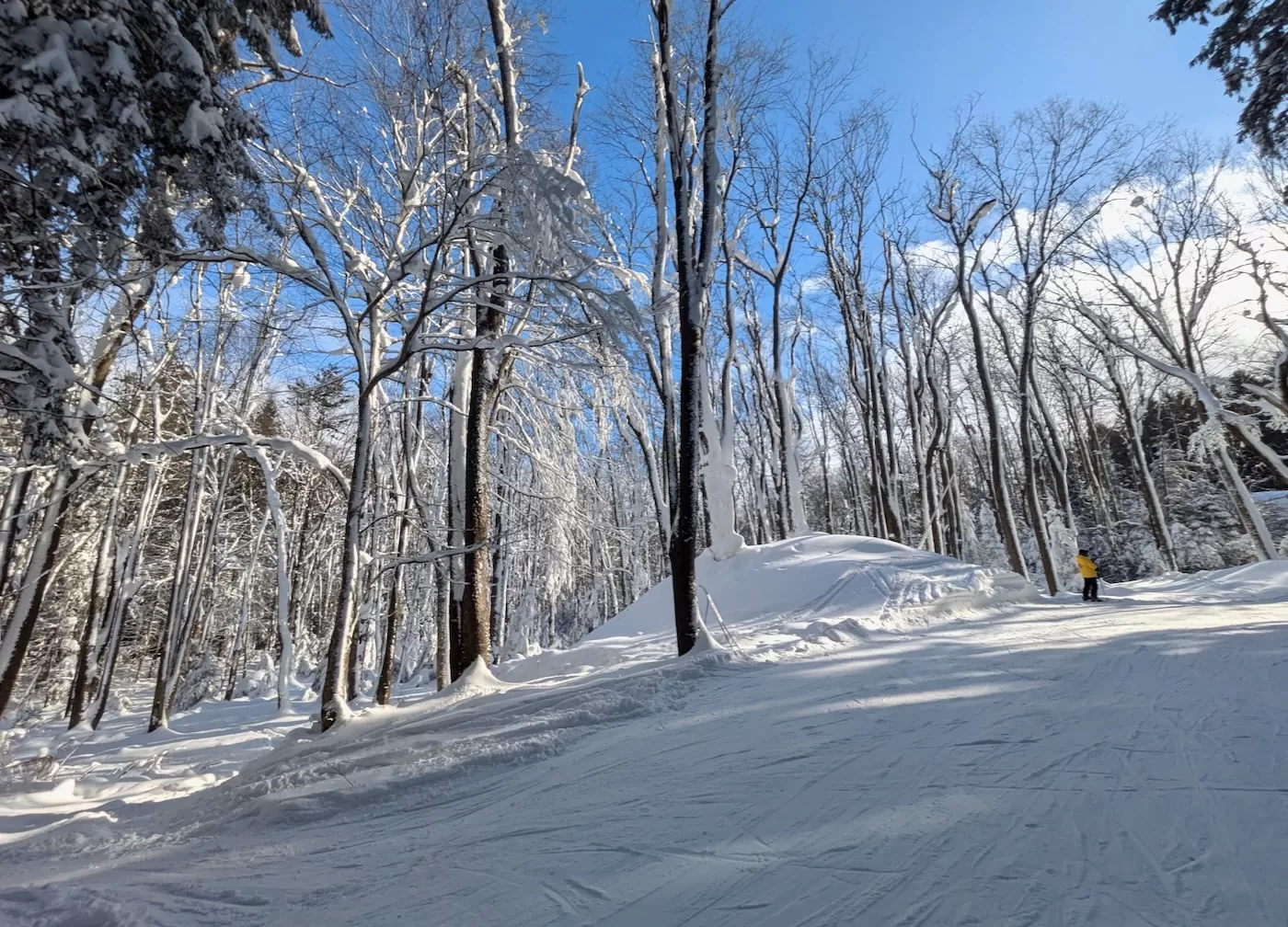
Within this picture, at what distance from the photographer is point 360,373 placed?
5.51 m

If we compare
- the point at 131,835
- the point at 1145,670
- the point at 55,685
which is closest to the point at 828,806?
the point at 1145,670

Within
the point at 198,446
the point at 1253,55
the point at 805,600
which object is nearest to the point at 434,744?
the point at 198,446

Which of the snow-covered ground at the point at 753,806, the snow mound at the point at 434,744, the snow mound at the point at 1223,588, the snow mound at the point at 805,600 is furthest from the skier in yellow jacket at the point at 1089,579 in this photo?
the snow mound at the point at 434,744

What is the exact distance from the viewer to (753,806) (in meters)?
2.75

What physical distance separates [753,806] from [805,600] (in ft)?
22.5

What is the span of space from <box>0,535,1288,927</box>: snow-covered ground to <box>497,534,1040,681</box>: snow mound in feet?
4.45

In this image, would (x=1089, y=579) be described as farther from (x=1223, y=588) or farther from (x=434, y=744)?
(x=434, y=744)

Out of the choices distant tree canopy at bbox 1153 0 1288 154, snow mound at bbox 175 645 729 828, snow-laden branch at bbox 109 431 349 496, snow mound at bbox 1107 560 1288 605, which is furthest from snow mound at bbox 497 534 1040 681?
distant tree canopy at bbox 1153 0 1288 154

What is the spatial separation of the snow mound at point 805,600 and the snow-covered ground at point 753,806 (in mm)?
1358

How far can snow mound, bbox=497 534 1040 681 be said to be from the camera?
25.1ft

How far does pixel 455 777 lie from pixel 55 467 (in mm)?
4254

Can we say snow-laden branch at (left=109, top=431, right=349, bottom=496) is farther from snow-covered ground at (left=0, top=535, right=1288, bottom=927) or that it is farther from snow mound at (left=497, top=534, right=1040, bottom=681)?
snow mound at (left=497, top=534, right=1040, bottom=681)

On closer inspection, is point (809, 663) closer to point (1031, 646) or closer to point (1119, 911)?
Answer: point (1031, 646)

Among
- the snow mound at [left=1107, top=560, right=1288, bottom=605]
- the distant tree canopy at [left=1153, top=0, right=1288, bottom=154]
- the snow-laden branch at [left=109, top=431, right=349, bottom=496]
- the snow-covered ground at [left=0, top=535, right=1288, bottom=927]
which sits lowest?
the snow-covered ground at [left=0, top=535, right=1288, bottom=927]
